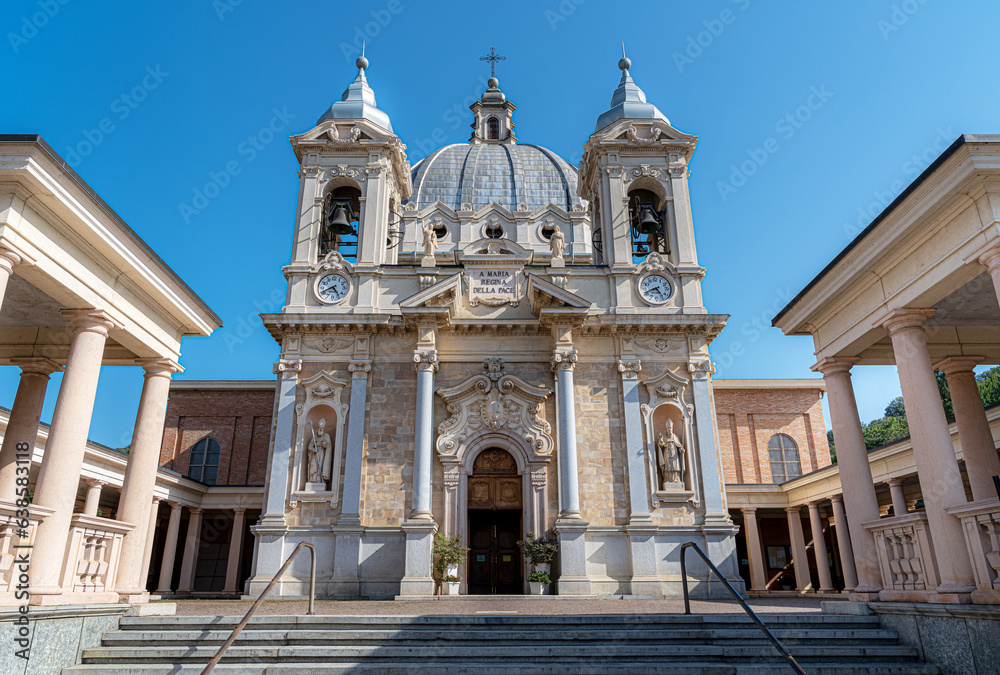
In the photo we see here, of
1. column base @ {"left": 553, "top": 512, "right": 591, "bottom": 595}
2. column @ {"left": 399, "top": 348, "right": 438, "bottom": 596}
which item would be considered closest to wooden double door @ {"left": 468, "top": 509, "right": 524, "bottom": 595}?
column base @ {"left": 553, "top": 512, "right": 591, "bottom": 595}

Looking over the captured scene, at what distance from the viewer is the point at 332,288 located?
66.7 ft

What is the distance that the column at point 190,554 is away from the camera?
26.2 meters

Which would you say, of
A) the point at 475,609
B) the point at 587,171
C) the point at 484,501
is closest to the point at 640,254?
the point at 587,171

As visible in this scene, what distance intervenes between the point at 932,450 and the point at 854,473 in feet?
6.24

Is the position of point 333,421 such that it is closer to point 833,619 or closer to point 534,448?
point 534,448

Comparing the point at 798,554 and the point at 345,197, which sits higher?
the point at 345,197

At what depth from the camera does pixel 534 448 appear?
1884cm

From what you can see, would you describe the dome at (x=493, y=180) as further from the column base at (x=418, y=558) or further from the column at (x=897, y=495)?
the column base at (x=418, y=558)

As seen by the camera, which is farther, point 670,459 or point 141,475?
point 670,459

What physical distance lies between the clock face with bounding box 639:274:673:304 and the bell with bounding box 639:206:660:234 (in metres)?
1.66

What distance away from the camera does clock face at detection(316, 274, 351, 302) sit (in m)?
20.2

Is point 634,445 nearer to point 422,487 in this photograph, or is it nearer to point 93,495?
point 422,487

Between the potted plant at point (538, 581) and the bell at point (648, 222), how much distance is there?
10619mm

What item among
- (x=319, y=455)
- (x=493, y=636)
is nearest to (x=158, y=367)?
(x=493, y=636)
